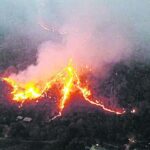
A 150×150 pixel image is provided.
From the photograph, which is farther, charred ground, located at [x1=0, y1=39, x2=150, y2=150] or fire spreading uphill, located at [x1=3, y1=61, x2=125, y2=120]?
fire spreading uphill, located at [x1=3, y1=61, x2=125, y2=120]

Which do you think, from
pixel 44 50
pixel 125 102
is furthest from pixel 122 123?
pixel 44 50

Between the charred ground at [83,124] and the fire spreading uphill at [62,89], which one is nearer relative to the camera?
the charred ground at [83,124]

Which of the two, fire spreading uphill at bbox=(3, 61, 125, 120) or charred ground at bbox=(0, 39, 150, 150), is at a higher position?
fire spreading uphill at bbox=(3, 61, 125, 120)

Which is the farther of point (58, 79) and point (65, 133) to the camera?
point (58, 79)

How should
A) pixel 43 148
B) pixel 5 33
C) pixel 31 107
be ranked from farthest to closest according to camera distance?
pixel 5 33 → pixel 31 107 → pixel 43 148

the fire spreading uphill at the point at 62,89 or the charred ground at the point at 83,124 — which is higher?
the fire spreading uphill at the point at 62,89

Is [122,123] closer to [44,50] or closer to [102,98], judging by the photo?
[102,98]

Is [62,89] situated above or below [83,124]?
above

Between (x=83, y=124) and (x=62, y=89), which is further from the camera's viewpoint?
(x=62, y=89)
